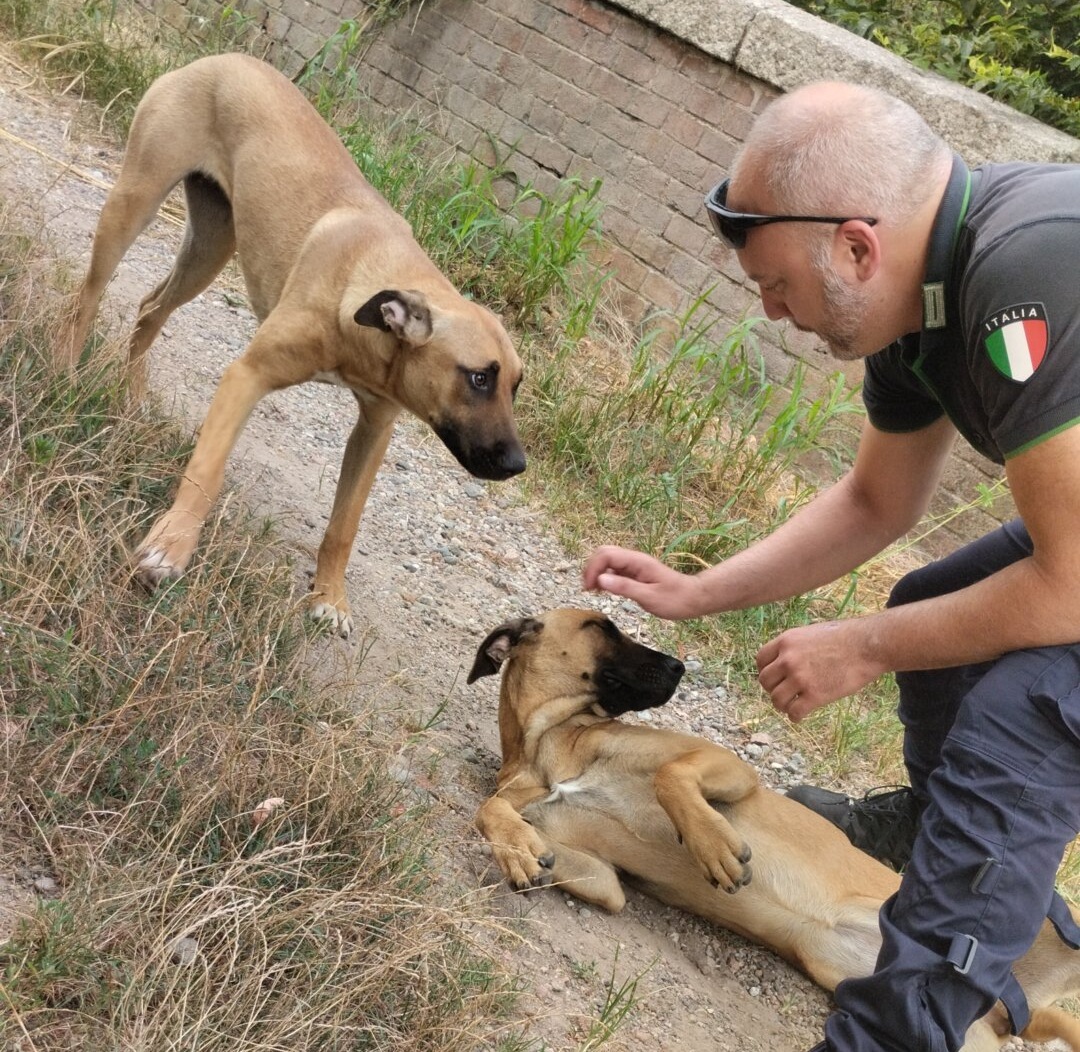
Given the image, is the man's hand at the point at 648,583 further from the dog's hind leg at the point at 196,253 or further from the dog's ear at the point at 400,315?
the dog's hind leg at the point at 196,253

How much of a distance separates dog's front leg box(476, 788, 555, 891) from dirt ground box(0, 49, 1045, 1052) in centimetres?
5

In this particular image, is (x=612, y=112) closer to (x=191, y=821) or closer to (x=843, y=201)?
(x=843, y=201)

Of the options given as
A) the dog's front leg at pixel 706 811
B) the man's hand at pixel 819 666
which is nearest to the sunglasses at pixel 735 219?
the man's hand at pixel 819 666

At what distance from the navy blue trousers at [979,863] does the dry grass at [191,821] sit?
2.64 feet

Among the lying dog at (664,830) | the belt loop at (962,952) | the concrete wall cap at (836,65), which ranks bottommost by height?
the lying dog at (664,830)

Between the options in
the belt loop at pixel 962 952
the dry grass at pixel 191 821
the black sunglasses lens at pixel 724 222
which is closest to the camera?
Answer: the dry grass at pixel 191 821

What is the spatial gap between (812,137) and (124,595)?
2016mm

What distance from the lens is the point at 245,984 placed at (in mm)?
2270

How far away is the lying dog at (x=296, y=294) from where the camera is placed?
13.3ft

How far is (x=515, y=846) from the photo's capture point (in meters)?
3.39

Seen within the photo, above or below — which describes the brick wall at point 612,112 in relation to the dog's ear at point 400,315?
above

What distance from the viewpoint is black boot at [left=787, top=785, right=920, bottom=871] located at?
155 inches

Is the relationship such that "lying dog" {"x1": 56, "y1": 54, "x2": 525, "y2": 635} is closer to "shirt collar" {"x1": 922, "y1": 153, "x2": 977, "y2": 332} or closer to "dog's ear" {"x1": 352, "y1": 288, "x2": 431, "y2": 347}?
"dog's ear" {"x1": 352, "y1": 288, "x2": 431, "y2": 347}

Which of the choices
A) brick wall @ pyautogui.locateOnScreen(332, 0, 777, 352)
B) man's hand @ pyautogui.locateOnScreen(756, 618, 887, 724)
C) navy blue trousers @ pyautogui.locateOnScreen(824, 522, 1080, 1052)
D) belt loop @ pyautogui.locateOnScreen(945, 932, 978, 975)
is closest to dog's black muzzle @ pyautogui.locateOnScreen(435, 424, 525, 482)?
man's hand @ pyautogui.locateOnScreen(756, 618, 887, 724)
